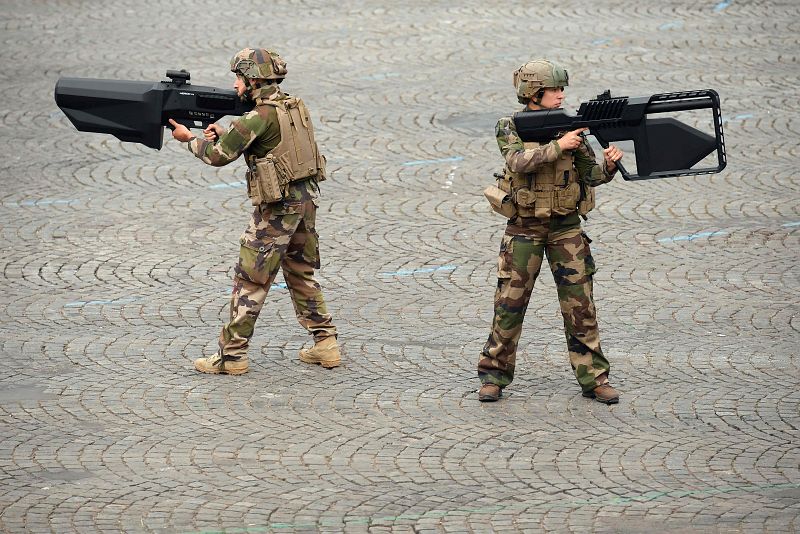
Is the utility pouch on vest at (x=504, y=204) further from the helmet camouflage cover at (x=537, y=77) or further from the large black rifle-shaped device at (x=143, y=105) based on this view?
the large black rifle-shaped device at (x=143, y=105)

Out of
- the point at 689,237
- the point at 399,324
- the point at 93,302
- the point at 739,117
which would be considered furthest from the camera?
the point at 739,117

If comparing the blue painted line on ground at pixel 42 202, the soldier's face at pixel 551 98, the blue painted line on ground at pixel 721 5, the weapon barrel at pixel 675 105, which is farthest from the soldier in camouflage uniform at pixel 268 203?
the blue painted line on ground at pixel 721 5

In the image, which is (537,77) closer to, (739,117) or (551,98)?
(551,98)

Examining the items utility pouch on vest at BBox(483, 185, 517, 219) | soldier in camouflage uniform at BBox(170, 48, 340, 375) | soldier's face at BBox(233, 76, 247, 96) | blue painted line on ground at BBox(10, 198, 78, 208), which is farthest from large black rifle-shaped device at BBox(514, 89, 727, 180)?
blue painted line on ground at BBox(10, 198, 78, 208)

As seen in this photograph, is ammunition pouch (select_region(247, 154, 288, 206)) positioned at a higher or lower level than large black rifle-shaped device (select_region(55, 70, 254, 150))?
lower

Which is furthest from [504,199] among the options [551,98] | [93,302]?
[93,302]

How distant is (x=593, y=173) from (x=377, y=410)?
2061 millimetres

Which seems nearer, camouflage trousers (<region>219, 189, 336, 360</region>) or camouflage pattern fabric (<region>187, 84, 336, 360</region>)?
camouflage pattern fabric (<region>187, 84, 336, 360</region>)

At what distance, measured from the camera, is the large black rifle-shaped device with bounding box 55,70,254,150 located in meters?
9.70

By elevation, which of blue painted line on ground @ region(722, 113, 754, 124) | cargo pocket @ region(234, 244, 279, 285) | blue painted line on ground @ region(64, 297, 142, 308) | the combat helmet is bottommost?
blue painted line on ground @ region(64, 297, 142, 308)

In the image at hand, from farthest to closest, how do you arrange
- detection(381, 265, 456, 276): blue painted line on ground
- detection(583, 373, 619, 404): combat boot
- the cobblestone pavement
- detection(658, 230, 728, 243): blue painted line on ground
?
detection(658, 230, 728, 243): blue painted line on ground, detection(381, 265, 456, 276): blue painted line on ground, detection(583, 373, 619, 404): combat boot, the cobblestone pavement

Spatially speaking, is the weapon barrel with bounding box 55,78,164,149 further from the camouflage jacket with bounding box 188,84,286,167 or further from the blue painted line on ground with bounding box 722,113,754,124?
the blue painted line on ground with bounding box 722,113,754,124

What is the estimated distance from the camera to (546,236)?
9055 millimetres

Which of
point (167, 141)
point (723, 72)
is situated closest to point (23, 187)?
point (167, 141)
